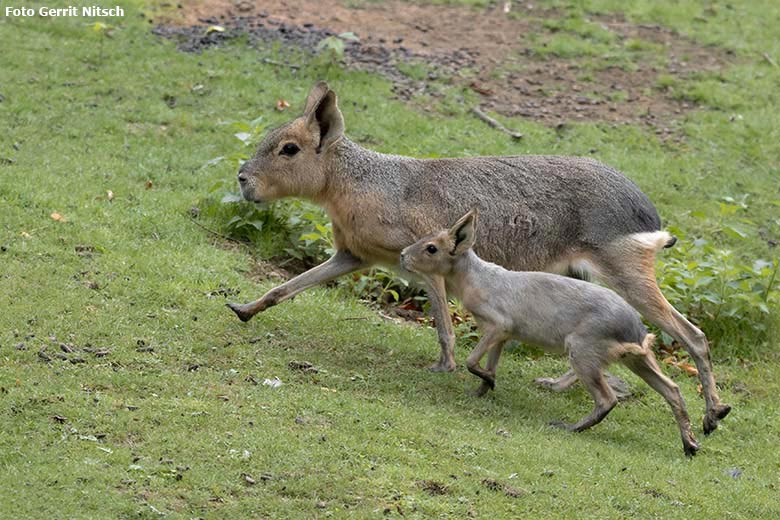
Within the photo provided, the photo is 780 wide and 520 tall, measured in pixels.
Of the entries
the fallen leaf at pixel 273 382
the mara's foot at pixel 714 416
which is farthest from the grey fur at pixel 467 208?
the fallen leaf at pixel 273 382

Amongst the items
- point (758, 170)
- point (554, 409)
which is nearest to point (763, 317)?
point (554, 409)

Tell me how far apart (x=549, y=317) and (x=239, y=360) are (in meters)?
1.89

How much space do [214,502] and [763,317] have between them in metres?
5.27

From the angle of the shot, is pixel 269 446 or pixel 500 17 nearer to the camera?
pixel 269 446

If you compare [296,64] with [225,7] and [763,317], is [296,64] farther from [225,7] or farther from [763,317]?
[763,317]

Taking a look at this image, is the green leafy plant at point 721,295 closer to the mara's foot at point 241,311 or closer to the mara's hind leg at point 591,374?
the mara's hind leg at point 591,374

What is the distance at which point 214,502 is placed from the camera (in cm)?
579

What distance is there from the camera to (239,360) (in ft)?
25.2

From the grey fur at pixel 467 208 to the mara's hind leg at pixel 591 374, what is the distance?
104 cm

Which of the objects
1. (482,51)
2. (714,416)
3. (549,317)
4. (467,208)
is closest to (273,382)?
(549,317)

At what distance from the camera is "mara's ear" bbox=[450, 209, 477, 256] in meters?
7.78

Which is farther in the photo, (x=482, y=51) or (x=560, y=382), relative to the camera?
(x=482, y=51)

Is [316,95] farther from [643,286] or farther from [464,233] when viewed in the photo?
[643,286]
